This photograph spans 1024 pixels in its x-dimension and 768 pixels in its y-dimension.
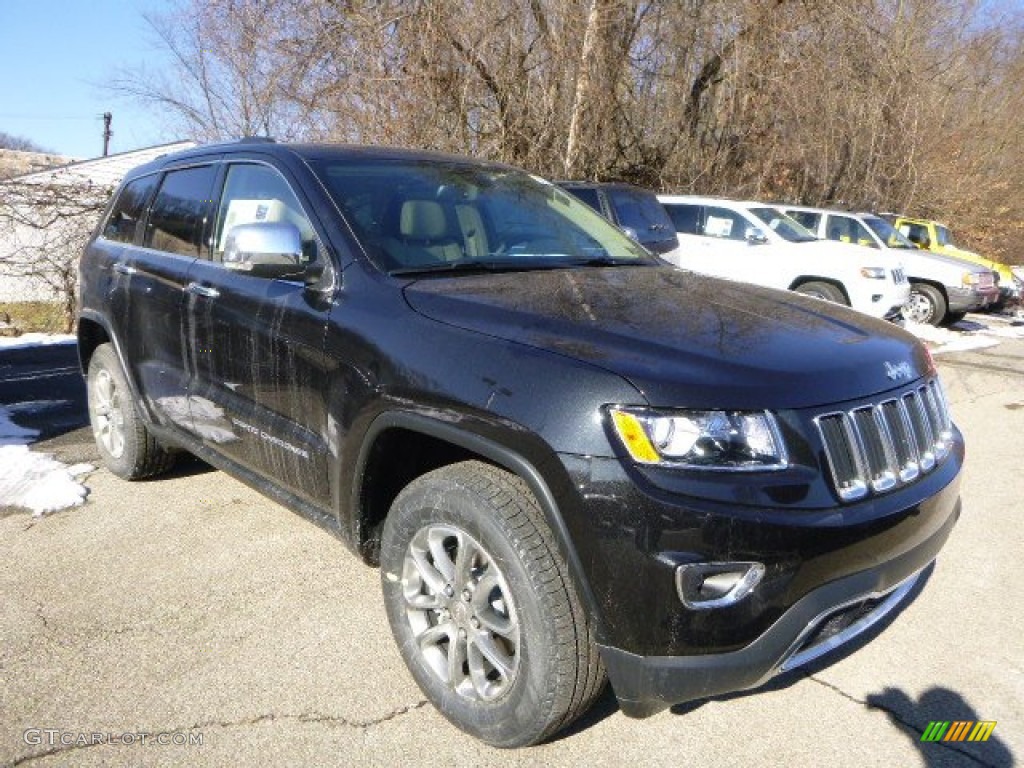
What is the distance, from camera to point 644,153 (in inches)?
615

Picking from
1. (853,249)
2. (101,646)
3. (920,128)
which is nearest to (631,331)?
(101,646)

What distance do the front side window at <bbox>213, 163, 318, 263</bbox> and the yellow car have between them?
14408mm

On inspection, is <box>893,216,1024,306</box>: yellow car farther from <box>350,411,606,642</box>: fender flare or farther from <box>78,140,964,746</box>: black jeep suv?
<box>350,411,606,642</box>: fender flare

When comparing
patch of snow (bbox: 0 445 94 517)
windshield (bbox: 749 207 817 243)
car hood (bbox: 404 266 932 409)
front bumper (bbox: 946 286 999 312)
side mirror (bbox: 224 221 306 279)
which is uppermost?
windshield (bbox: 749 207 817 243)

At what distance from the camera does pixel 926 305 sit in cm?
1351

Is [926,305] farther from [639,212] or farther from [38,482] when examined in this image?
[38,482]

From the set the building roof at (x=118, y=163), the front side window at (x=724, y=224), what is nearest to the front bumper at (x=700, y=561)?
the front side window at (x=724, y=224)

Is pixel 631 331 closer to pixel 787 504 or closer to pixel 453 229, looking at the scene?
pixel 787 504

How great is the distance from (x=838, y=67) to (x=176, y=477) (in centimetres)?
1604

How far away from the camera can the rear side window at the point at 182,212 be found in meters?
3.83

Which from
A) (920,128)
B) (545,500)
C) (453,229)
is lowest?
(545,500)

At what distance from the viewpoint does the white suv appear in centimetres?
1047

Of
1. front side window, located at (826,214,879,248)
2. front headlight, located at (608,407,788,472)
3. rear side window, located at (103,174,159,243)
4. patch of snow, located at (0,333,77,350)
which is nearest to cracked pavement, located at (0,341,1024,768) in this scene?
front headlight, located at (608,407,788,472)

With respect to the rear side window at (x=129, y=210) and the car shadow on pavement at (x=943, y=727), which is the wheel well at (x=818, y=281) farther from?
the car shadow on pavement at (x=943, y=727)
